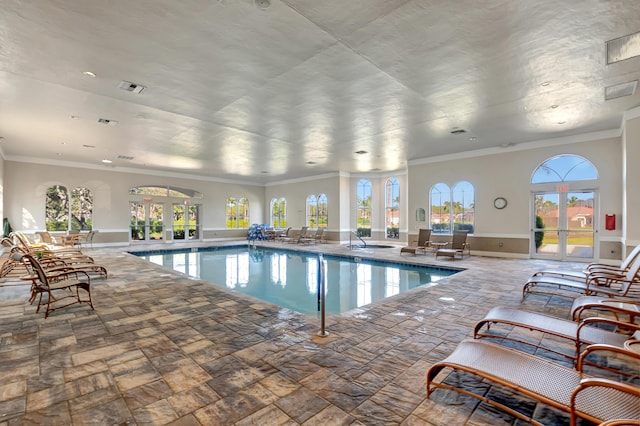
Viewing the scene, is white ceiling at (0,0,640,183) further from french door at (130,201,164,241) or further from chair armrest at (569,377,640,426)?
french door at (130,201,164,241)

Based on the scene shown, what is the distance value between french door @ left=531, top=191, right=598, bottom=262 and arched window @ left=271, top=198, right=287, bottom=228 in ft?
38.4

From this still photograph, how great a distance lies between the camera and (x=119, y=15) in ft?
10.2

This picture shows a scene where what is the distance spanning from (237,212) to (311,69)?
1343 cm

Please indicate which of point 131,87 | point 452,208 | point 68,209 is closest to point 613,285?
point 452,208

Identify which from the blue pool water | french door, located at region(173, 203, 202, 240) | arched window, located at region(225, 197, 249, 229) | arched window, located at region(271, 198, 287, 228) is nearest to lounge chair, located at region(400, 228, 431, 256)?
the blue pool water

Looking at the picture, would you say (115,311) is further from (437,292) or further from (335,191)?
(335,191)

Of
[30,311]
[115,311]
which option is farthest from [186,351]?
[30,311]

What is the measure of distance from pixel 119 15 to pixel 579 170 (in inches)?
406

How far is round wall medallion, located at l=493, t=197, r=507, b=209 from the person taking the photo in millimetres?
8962

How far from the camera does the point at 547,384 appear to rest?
5.61 ft

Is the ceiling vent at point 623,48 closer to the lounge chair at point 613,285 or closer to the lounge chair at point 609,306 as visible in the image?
the lounge chair at point 613,285

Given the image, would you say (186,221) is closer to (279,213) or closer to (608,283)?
(279,213)

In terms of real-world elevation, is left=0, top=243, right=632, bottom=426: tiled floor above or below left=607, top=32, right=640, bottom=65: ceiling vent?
below

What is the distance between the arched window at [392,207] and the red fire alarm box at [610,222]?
755cm
